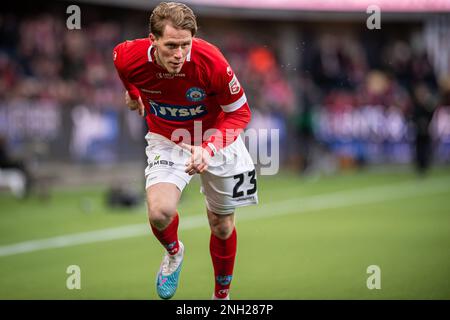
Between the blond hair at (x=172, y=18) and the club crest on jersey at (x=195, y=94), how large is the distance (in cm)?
45

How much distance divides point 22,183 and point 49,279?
613cm

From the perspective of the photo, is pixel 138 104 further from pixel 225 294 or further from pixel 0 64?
pixel 0 64

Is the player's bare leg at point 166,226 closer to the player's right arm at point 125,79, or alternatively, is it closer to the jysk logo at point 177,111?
the jysk logo at point 177,111

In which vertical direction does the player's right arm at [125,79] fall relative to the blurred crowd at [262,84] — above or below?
below

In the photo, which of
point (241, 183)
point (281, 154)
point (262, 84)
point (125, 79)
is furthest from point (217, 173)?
point (262, 84)

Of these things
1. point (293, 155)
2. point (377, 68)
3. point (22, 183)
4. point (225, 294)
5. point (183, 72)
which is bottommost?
point (225, 294)

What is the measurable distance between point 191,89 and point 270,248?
3.52 m

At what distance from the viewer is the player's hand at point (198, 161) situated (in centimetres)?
494

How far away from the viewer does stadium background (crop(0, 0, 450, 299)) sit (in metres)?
7.12

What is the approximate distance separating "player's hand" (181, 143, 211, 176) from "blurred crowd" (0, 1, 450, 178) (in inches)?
344

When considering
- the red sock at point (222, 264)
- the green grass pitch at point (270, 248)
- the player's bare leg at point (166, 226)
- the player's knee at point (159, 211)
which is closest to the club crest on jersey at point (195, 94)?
the player's bare leg at point (166, 226)

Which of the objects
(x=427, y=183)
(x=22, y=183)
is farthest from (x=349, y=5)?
(x=22, y=183)

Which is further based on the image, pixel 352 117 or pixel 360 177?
pixel 352 117

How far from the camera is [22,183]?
41.3 ft
